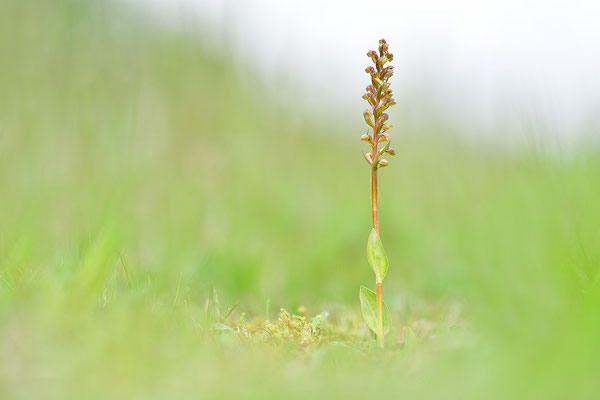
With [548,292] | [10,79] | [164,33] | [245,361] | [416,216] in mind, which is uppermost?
[164,33]

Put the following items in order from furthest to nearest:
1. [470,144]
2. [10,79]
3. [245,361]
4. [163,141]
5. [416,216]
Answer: [470,144]
[163,141]
[10,79]
[416,216]
[245,361]

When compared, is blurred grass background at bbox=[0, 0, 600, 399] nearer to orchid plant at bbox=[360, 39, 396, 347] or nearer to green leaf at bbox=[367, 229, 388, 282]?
orchid plant at bbox=[360, 39, 396, 347]

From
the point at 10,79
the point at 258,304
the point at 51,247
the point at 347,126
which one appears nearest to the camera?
the point at 258,304

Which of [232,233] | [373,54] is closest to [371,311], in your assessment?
[373,54]

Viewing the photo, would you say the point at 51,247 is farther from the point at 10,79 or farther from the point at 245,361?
the point at 10,79

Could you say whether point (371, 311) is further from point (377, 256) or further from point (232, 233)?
point (232, 233)

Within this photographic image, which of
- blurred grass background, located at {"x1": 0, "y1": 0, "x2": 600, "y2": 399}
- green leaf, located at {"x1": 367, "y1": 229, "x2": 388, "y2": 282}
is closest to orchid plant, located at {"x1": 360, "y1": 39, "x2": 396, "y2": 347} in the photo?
green leaf, located at {"x1": 367, "y1": 229, "x2": 388, "y2": 282}

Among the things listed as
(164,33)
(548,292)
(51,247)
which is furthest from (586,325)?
(164,33)
